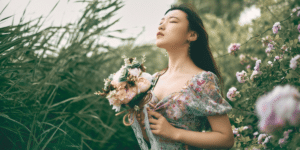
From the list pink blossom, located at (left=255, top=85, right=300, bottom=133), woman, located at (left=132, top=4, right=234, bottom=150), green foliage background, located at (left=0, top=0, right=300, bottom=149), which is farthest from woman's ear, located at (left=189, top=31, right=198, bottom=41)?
pink blossom, located at (left=255, top=85, right=300, bottom=133)

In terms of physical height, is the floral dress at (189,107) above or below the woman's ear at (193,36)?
below

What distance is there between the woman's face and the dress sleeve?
0.27 meters

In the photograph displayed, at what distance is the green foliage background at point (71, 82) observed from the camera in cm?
153

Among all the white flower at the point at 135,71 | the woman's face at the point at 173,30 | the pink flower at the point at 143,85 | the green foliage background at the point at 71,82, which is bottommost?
the green foliage background at the point at 71,82

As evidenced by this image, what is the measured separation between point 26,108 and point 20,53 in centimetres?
49

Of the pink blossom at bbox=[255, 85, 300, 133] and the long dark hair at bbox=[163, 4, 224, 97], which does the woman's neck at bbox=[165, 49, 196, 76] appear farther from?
the pink blossom at bbox=[255, 85, 300, 133]

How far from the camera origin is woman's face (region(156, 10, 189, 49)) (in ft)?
4.40

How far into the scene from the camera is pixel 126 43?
3162 mm

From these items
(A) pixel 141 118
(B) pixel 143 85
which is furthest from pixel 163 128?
(B) pixel 143 85

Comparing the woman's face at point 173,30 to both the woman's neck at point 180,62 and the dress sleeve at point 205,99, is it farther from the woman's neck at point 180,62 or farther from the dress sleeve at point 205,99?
the dress sleeve at point 205,99

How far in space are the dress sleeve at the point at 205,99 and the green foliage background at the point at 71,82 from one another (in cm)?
38

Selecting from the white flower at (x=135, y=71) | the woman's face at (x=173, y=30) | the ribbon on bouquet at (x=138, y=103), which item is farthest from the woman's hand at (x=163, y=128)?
the woman's face at (x=173, y=30)

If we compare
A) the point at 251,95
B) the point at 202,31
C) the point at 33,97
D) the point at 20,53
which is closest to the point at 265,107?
the point at 202,31

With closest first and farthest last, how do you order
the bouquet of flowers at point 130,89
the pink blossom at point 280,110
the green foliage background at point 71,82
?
1. the pink blossom at point 280,110
2. the bouquet of flowers at point 130,89
3. the green foliage background at point 71,82
